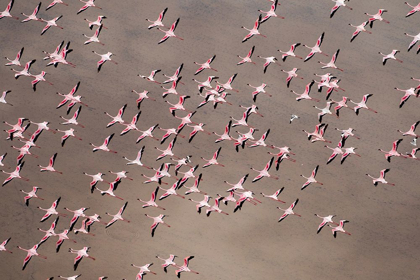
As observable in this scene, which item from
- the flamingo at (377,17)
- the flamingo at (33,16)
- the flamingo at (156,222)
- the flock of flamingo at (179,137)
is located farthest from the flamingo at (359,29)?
the flamingo at (33,16)

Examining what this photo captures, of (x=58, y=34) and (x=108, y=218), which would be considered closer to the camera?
(x=108, y=218)

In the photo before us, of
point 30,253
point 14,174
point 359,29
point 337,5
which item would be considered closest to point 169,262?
point 30,253

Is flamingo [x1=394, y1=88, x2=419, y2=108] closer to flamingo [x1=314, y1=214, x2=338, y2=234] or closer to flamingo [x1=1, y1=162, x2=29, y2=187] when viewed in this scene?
flamingo [x1=314, y1=214, x2=338, y2=234]

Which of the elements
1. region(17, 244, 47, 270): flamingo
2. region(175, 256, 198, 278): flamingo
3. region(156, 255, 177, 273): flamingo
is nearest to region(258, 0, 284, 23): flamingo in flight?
region(175, 256, 198, 278): flamingo

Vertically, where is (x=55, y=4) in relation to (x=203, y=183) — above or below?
above

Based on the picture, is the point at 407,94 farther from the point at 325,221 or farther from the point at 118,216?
the point at 118,216

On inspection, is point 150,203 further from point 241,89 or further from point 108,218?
point 241,89

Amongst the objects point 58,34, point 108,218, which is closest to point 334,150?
point 108,218

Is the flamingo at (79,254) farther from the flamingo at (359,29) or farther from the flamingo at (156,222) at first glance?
the flamingo at (359,29)
